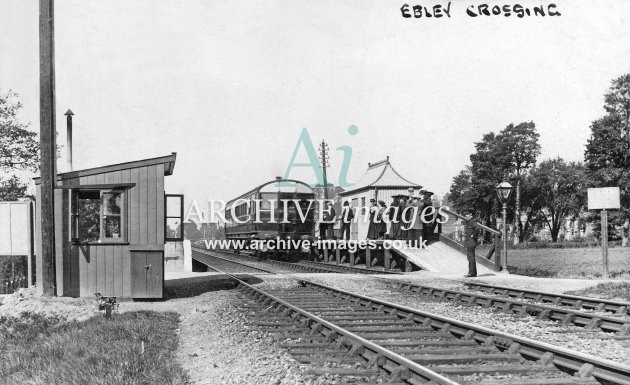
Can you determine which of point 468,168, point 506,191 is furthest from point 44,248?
point 468,168

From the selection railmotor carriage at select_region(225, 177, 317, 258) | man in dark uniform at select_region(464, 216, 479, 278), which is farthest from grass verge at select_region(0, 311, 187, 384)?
railmotor carriage at select_region(225, 177, 317, 258)

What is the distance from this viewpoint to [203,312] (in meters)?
10.6

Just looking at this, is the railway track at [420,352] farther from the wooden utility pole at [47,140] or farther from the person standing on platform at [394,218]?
the person standing on platform at [394,218]

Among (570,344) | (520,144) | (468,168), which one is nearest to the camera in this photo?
(570,344)

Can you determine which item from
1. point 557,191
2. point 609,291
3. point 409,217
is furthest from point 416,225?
point 557,191

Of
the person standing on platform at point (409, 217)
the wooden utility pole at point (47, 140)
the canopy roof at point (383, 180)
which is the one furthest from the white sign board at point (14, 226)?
the canopy roof at point (383, 180)

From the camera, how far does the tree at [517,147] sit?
223ft

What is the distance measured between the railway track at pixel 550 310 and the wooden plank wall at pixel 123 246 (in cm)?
538

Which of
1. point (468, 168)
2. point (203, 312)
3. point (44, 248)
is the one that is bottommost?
point (203, 312)

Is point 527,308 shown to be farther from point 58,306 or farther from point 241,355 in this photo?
point 58,306

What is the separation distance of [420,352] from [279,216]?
19.0 metres

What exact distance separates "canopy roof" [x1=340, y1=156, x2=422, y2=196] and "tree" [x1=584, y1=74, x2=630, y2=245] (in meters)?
28.0

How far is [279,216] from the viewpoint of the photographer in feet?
83.5

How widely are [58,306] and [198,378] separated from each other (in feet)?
19.7
